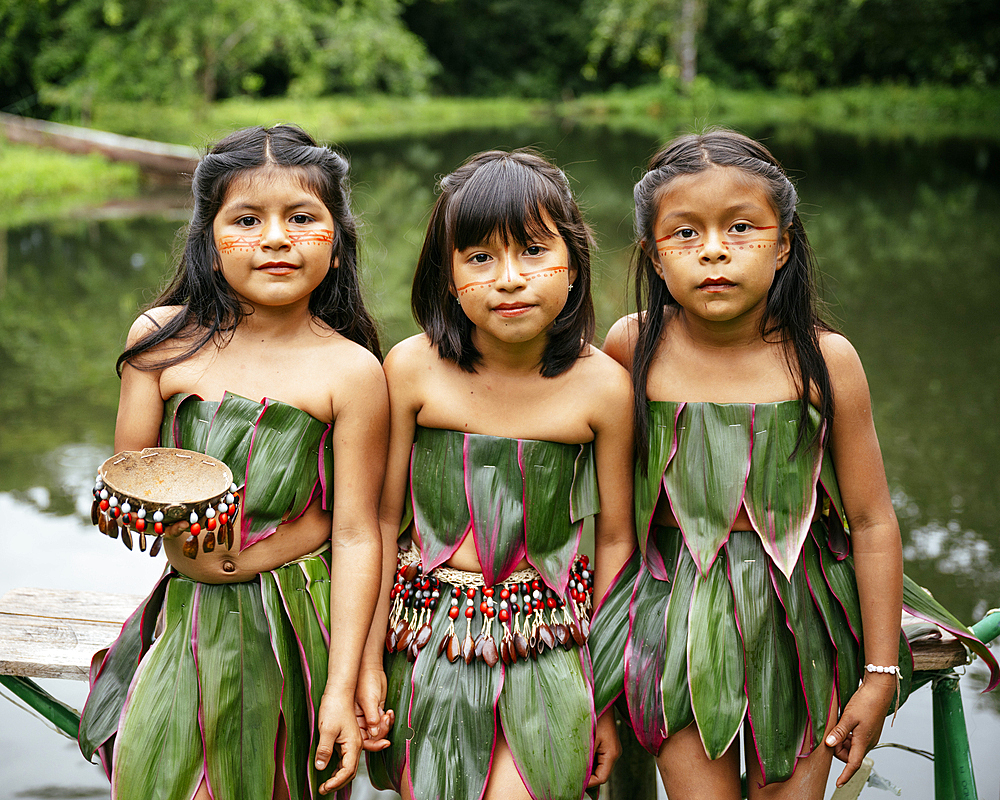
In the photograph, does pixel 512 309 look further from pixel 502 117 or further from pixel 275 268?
pixel 502 117

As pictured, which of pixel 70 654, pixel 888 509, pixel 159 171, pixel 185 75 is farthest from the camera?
pixel 185 75

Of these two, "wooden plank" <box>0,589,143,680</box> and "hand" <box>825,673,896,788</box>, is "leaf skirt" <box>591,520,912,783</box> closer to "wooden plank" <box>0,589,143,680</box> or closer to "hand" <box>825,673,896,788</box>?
"hand" <box>825,673,896,788</box>

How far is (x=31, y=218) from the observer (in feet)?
34.2

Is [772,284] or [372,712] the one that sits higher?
[772,284]

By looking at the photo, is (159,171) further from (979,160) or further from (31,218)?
(979,160)

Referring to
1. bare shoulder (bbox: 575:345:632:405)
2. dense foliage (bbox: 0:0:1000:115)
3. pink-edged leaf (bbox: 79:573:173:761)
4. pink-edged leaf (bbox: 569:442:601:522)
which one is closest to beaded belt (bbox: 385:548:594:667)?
pink-edged leaf (bbox: 569:442:601:522)

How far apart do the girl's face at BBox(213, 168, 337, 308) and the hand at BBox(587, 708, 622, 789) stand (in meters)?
0.99

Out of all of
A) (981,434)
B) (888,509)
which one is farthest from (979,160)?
(888,509)

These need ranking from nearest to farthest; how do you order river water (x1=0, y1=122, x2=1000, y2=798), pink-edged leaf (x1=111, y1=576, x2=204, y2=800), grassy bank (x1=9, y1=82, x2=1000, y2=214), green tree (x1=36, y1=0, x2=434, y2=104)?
pink-edged leaf (x1=111, y1=576, x2=204, y2=800)
river water (x1=0, y1=122, x2=1000, y2=798)
grassy bank (x1=9, y1=82, x2=1000, y2=214)
green tree (x1=36, y1=0, x2=434, y2=104)

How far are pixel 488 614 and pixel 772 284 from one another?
83 centimetres

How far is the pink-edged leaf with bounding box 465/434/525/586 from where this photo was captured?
1.82m

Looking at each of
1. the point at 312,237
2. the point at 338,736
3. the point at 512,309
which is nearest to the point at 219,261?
the point at 312,237

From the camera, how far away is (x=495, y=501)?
1.83 metres

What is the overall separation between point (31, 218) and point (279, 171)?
987 centimetres
